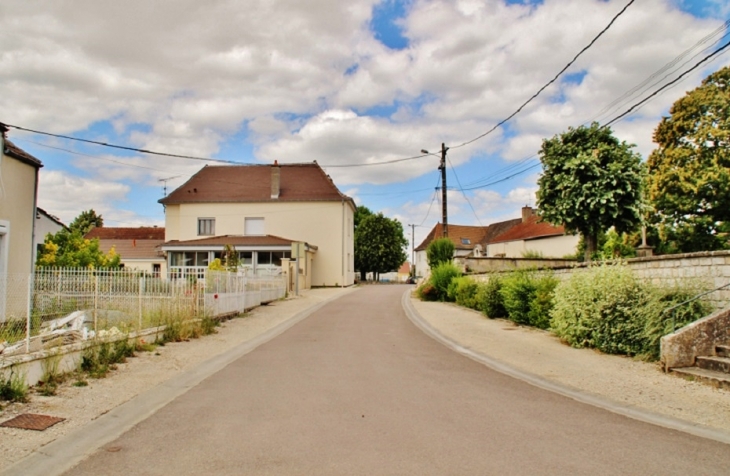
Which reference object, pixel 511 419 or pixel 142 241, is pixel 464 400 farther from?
pixel 142 241

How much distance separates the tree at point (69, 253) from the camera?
18.6m

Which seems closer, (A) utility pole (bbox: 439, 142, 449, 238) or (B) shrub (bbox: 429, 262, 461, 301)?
(B) shrub (bbox: 429, 262, 461, 301)

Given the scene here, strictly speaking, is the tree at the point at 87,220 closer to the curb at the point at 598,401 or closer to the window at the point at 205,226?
the window at the point at 205,226

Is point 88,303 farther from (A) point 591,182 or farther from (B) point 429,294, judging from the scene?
(B) point 429,294

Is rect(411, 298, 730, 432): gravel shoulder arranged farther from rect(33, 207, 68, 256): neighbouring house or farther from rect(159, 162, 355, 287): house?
rect(159, 162, 355, 287): house

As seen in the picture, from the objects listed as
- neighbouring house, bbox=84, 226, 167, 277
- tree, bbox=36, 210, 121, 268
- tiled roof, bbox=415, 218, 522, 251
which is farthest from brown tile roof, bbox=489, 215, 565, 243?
tree, bbox=36, 210, 121, 268

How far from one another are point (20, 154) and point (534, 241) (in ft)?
141

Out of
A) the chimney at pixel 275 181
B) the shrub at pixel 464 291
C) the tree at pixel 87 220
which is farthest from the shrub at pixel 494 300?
the tree at pixel 87 220

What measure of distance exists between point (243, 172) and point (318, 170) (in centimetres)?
655

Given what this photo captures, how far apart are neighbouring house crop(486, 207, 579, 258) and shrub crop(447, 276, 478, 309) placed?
18.2 m

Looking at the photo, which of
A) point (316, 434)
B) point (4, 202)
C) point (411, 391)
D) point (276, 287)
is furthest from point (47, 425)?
point (276, 287)

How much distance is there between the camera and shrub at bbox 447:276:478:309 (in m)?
21.0

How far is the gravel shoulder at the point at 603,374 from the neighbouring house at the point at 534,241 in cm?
2892

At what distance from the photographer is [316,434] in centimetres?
520
